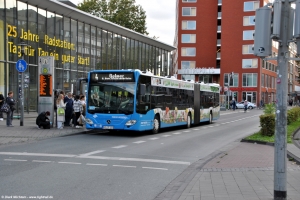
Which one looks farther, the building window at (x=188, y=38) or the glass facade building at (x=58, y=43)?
the building window at (x=188, y=38)

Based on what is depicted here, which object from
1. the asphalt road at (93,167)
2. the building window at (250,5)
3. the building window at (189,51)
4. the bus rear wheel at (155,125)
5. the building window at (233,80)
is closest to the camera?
the asphalt road at (93,167)

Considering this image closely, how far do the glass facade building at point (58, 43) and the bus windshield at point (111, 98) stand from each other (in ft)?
20.0

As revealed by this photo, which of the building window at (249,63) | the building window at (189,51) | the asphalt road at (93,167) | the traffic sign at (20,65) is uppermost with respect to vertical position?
the building window at (189,51)

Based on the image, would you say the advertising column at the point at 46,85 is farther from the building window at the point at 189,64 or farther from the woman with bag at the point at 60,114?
the building window at the point at 189,64

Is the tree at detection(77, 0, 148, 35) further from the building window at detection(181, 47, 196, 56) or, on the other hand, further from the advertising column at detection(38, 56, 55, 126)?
the advertising column at detection(38, 56, 55, 126)

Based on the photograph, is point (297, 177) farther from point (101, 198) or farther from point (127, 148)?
point (127, 148)

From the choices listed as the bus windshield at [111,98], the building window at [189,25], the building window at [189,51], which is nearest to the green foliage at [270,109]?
the bus windshield at [111,98]

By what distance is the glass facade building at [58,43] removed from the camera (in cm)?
2877

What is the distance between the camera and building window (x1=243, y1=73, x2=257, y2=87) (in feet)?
260

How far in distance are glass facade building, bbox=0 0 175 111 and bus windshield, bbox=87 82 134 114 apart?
20.0ft

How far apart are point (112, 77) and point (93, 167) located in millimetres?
8682

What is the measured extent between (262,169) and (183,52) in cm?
7614

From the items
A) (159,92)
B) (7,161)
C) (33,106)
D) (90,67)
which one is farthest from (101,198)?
(90,67)

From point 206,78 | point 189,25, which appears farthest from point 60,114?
point 189,25
